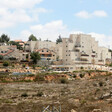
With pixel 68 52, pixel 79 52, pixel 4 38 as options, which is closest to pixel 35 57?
pixel 68 52

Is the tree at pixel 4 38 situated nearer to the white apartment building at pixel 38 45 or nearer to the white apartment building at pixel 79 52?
the white apartment building at pixel 38 45

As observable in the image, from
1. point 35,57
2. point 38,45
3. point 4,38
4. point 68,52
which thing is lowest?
point 35,57

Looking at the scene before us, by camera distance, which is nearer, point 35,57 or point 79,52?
point 35,57

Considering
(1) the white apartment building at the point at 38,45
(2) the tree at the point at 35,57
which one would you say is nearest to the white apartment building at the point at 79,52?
(1) the white apartment building at the point at 38,45

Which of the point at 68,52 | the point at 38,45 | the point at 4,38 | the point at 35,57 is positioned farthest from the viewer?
the point at 4,38

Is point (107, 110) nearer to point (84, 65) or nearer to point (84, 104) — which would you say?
point (84, 104)

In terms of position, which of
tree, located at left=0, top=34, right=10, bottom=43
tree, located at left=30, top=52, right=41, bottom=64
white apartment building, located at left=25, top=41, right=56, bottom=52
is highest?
tree, located at left=0, top=34, right=10, bottom=43

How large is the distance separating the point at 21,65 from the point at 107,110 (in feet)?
195

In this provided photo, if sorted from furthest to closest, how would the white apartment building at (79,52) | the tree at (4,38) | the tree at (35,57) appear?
the tree at (4,38)
the white apartment building at (79,52)
the tree at (35,57)

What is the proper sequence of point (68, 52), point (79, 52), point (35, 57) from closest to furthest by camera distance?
1. point (35, 57)
2. point (68, 52)
3. point (79, 52)

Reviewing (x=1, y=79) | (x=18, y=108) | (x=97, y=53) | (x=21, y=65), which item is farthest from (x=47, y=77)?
(x=97, y=53)

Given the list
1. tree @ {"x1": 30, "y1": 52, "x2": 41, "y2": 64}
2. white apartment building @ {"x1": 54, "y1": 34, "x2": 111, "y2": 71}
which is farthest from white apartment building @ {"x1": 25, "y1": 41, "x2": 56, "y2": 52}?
tree @ {"x1": 30, "y1": 52, "x2": 41, "y2": 64}

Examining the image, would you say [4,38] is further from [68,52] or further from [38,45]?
[68,52]

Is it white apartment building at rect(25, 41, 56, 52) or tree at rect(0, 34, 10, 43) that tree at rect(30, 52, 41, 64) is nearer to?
white apartment building at rect(25, 41, 56, 52)
